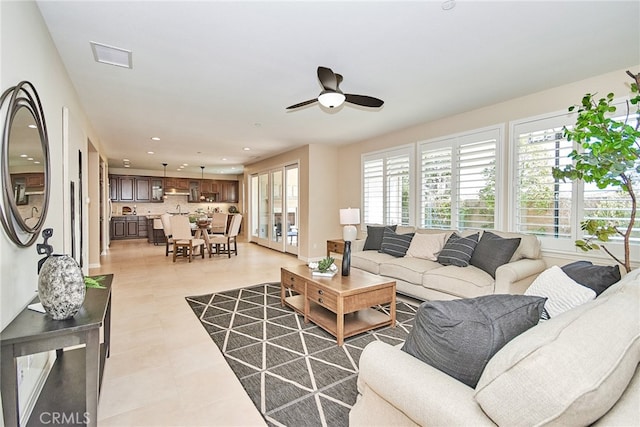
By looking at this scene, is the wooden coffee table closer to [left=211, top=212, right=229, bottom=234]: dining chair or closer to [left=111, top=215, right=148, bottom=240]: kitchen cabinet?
[left=211, top=212, right=229, bottom=234]: dining chair

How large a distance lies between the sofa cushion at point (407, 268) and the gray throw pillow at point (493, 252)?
0.46m

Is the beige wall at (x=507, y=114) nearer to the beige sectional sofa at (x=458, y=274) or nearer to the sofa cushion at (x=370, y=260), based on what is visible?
the beige sectional sofa at (x=458, y=274)

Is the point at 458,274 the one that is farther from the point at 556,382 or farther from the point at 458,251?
the point at 556,382

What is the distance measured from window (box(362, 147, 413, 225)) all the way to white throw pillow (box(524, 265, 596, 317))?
11.1 feet

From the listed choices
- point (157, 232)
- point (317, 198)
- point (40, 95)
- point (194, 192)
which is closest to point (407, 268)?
point (317, 198)

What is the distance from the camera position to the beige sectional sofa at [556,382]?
2.45 feet

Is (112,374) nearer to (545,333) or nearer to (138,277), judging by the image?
(545,333)

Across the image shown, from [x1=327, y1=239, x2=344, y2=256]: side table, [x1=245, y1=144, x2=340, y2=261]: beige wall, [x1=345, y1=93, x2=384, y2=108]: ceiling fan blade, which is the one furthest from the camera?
[x1=245, y1=144, x2=340, y2=261]: beige wall

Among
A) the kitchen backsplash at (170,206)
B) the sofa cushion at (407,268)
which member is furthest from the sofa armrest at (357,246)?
the kitchen backsplash at (170,206)

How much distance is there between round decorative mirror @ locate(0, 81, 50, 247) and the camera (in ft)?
4.85

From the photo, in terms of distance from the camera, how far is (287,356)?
2488 millimetres

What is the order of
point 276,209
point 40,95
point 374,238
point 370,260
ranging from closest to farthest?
point 40,95 < point 370,260 < point 374,238 < point 276,209

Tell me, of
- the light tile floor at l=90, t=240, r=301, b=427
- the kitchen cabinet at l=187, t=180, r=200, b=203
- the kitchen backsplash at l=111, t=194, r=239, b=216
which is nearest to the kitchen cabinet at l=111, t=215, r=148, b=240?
the kitchen backsplash at l=111, t=194, r=239, b=216

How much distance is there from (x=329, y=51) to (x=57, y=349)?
278 cm
